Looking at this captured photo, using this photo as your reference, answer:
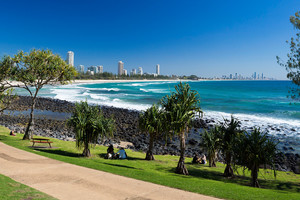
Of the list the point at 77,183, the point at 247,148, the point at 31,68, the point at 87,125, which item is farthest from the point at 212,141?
the point at 31,68

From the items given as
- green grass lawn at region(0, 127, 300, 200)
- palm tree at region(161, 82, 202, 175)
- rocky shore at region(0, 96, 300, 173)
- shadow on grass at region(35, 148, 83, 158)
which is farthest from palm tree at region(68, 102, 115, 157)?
palm tree at region(161, 82, 202, 175)

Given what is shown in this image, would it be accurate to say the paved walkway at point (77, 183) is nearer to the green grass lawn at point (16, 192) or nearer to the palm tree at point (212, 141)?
the green grass lawn at point (16, 192)

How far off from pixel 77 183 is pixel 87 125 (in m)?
4.62

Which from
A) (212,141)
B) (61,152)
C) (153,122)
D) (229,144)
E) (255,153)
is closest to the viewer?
(255,153)

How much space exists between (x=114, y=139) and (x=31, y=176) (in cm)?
1390

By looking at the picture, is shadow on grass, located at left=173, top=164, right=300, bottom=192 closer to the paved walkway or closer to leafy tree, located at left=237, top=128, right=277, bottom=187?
leafy tree, located at left=237, top=128, right=277, bottom=187

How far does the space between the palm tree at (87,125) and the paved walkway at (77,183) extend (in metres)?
2.08

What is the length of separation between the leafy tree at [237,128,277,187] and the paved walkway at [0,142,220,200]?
12.0ft

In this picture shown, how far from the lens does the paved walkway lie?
7283 mm

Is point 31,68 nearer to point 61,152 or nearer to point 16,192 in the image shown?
point 61,152

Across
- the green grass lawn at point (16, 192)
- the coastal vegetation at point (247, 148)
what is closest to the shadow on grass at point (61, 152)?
the green grass lawn at point (16, 192)

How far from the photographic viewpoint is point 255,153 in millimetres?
10016

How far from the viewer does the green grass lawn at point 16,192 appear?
6468 millimetres

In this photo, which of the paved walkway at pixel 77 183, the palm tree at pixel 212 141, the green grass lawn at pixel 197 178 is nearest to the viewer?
the paved walkway at pixel 77 183
